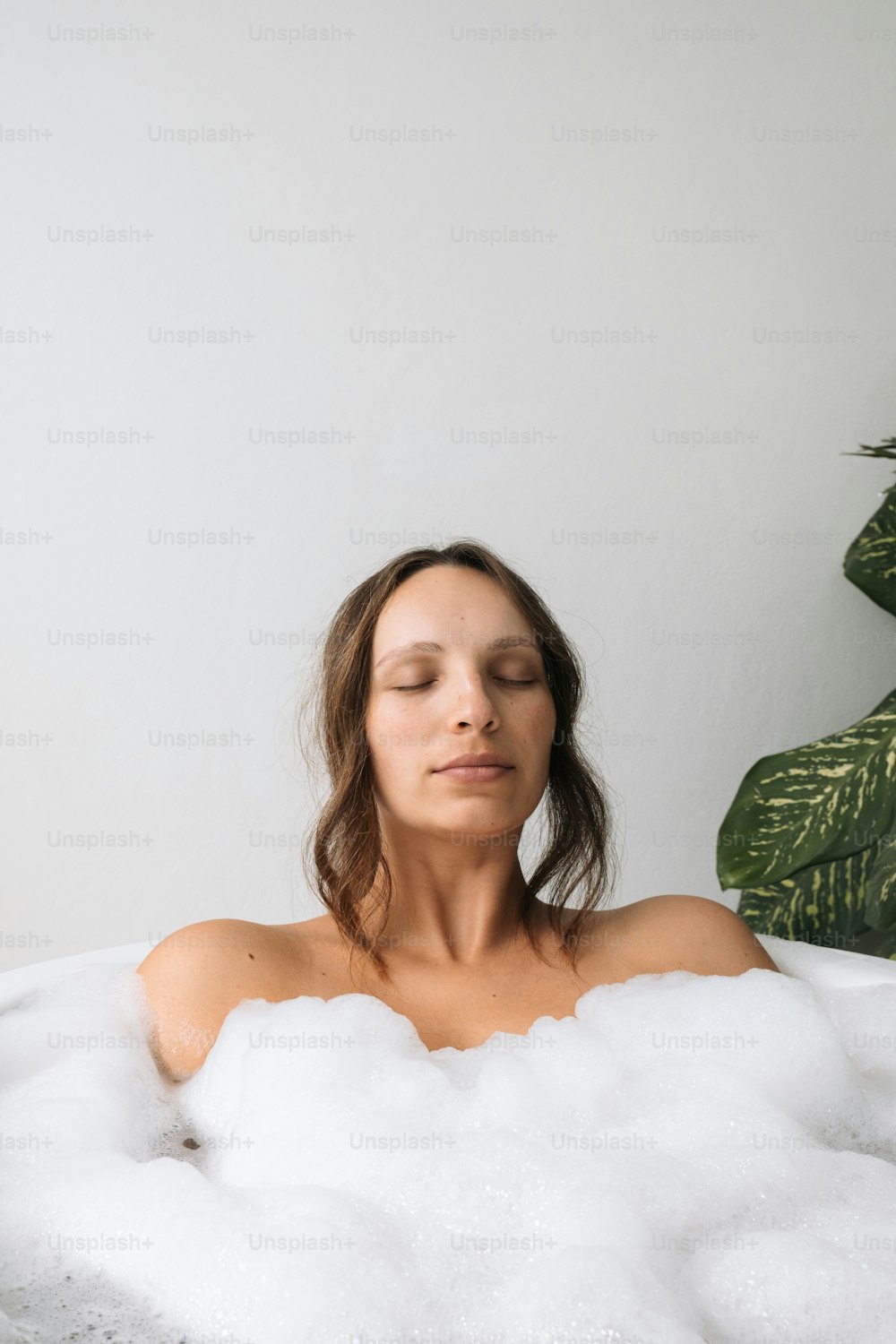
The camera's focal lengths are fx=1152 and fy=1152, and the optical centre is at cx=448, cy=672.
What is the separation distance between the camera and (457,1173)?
974 millimetres

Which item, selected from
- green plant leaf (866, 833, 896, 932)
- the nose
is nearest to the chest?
the nose

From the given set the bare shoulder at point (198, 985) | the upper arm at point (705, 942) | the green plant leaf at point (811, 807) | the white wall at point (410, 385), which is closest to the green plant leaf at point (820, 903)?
the green plant leaf at point (811, 807)

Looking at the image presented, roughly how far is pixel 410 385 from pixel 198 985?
121 cm

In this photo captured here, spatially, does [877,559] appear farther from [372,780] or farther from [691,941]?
[372,780]

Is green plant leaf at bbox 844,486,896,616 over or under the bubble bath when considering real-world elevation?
over

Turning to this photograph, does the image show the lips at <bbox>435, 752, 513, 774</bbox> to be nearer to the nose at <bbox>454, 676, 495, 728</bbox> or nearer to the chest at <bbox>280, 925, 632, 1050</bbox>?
the nose at <bbox>454, 676, 495, 728</bbox>

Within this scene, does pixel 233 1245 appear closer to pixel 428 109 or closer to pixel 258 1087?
pixel 258 1087

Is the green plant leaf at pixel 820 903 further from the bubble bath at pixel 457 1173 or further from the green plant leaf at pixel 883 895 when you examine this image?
the bubble bath at pixel 457 1173

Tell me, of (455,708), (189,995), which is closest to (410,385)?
(455,708)

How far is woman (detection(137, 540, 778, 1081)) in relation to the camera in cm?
124

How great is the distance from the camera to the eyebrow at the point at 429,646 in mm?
1296

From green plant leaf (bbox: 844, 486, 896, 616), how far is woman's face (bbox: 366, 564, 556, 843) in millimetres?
953

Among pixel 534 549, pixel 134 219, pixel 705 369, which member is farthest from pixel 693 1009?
pixel 134 219

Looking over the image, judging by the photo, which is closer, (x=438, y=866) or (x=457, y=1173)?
(x=457, y=1173)
